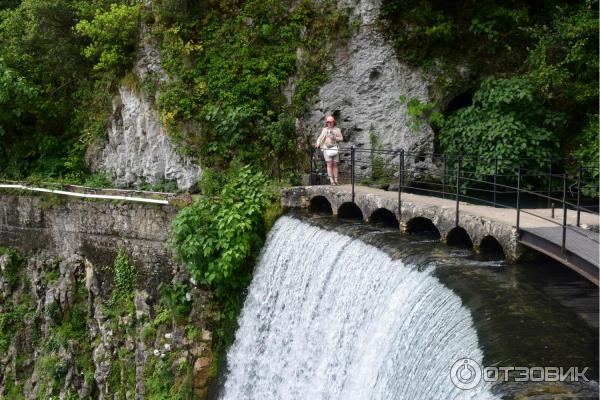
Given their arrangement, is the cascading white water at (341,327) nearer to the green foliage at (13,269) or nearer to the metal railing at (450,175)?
the metal railing at (450,175)

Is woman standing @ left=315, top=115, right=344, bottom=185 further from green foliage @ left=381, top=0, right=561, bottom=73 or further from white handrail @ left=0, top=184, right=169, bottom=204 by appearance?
white handrail @ left=0, top=184, right=169, bottom=204

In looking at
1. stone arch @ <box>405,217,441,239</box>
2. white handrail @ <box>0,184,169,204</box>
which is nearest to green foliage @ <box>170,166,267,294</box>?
white handrail @ <box>0,184,169,204</box>

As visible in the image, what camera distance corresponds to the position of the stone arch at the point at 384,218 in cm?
1190

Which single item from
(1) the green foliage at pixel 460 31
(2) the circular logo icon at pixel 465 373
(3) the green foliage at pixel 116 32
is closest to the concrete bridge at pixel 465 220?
(2) the circular logo icon at pixel 465 373

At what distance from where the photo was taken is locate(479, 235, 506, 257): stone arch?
9398mm

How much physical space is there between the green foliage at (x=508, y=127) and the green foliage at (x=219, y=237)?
14.8ft

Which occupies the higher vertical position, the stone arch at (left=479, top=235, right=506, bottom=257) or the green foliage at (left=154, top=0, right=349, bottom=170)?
the green foliage at (left=154, top=0, right=349, bottom=170)

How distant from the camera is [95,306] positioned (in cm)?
1564

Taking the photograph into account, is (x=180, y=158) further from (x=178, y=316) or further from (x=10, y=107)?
(x=10, y=107)

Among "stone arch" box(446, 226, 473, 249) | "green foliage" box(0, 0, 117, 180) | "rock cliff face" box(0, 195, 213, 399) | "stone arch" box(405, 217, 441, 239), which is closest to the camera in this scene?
"stone arch" box(446, 226, 473, 249)

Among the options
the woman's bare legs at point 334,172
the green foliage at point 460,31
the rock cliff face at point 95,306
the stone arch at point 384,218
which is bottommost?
the rock cliff face at point 95,306

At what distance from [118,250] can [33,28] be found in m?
8.10

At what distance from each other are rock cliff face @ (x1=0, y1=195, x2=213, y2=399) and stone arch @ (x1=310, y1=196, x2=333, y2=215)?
9.08 feet

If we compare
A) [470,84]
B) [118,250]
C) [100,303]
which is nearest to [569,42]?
[470,84]
